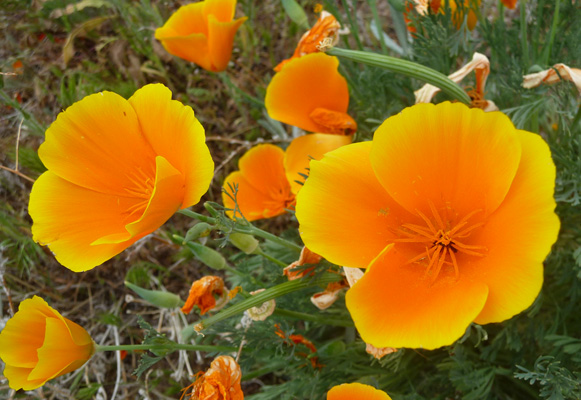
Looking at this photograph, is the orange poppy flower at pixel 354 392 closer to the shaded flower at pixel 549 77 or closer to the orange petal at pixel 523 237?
the orange petal at pixel 523 237

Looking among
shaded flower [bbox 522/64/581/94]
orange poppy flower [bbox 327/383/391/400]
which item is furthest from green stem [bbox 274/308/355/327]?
shaded flower [bbox 522/64/581/94]

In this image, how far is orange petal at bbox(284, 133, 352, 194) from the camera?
1.82 meters

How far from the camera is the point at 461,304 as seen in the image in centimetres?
107

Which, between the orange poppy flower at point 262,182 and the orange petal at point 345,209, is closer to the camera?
the orange petal at point 345,209

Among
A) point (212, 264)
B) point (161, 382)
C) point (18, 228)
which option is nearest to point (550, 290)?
point (212, 264)

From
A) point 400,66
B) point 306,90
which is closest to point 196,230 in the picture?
point 400,66

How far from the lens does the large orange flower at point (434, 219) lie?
1.05 m

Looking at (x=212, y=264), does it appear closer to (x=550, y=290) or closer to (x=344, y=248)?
(x=344, y=248)

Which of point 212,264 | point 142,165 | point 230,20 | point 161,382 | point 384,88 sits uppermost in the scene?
point 230,20

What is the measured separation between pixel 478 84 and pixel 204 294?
0.92m

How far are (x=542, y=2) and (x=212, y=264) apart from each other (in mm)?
1252

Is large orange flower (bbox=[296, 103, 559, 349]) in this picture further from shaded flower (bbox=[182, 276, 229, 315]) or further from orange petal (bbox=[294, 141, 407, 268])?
shaded flower (bbox=[182, 276, 229, 315])

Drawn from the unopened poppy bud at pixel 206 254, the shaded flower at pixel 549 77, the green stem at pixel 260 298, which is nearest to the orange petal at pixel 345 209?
the green stem at pixel 260 298

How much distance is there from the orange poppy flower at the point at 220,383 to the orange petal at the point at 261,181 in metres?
0.72
